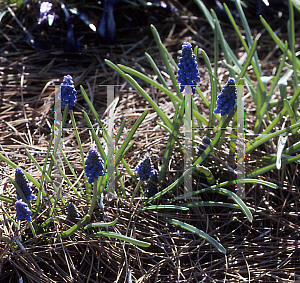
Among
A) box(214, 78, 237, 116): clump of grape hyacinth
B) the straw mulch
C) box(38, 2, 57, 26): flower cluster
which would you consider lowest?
the straw mulch

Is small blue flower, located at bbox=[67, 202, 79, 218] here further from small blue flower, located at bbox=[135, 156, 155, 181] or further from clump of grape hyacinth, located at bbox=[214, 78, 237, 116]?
clump of grape hyacinth, located at bbox=[214, 78, 237, 116]

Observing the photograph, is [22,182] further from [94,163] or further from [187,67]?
[187,67]

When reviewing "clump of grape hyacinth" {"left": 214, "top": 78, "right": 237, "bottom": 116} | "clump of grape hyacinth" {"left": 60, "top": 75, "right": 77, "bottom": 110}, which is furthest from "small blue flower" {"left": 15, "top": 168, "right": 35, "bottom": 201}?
"clump of grape hyacinth" {"left": 214, "top": 78, "right": 237, "bottom": 116}

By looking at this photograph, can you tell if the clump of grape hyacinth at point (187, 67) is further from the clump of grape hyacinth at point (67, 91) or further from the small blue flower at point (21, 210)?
the small blue flower at point (21, 210)

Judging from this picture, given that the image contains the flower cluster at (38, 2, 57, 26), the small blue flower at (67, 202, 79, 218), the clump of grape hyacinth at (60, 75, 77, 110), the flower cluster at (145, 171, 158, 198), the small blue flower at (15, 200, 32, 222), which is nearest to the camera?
the small blue flower at (15, 200, 32, 222)

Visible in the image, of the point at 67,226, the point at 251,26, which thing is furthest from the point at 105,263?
the point at 251,26

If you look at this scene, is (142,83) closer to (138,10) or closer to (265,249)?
(138,10)

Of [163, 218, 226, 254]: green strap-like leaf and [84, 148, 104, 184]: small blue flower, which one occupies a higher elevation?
[84, 148, 104, 184]: small blue flower
